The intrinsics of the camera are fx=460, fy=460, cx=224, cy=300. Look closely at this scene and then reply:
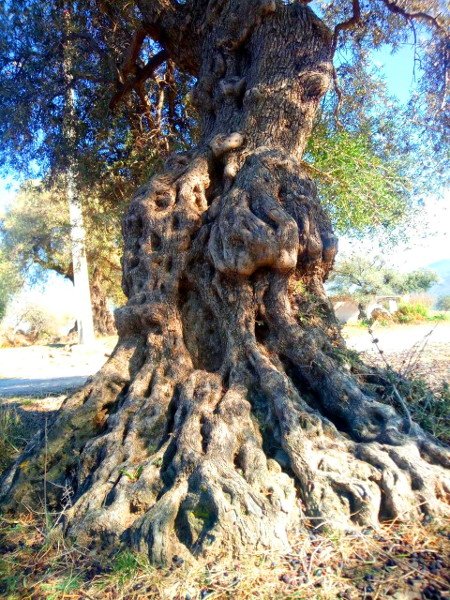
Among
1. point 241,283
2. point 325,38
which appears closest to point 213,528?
point 241,283

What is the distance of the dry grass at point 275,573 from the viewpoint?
6.99ft

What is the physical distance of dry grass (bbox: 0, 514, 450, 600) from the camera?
6.99 ft

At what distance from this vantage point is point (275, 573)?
2230 millimetres

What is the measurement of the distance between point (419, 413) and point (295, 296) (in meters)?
1.39

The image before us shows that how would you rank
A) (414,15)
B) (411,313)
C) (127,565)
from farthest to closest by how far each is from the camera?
(411,313) → (414,15) → (127,565)

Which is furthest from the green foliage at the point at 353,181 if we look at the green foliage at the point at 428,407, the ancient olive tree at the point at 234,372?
the green foliage at the point at 428,407

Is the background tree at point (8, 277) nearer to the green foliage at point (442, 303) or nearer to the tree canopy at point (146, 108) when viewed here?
the tree canopy at point (146, 108)

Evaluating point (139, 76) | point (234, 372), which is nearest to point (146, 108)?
point (139, 76)

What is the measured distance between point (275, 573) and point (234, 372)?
1.58m

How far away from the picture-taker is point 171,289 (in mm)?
4145

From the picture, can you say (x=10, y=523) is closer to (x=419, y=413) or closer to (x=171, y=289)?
(x=171, y=289)

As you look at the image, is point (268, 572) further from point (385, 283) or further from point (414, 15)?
point (385, 283)

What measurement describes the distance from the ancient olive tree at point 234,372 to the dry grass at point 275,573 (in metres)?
0.10

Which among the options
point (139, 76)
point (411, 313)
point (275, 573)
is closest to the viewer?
point (275, 573)
